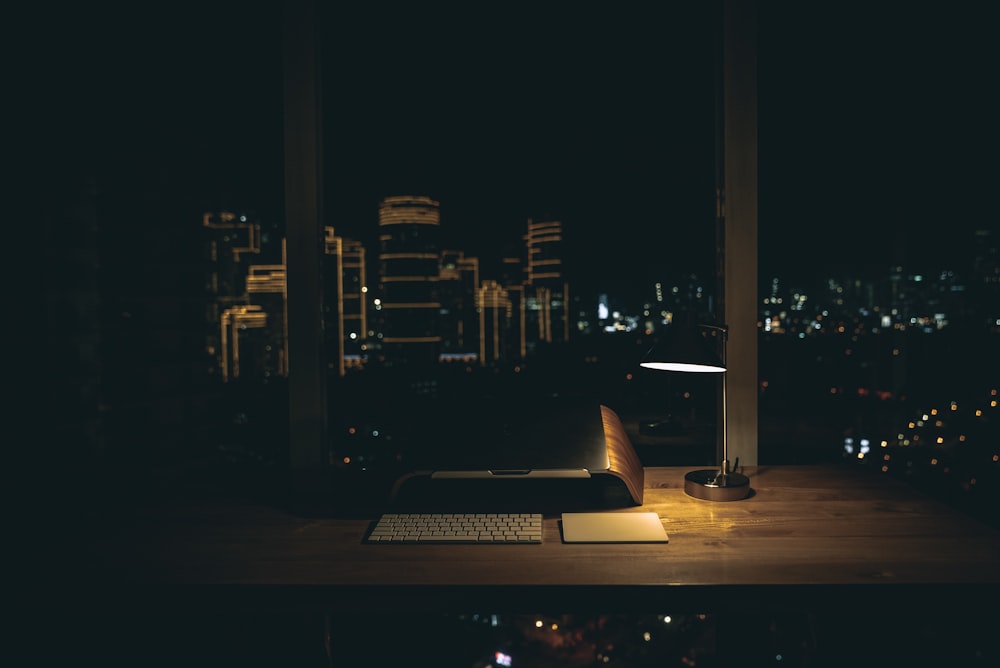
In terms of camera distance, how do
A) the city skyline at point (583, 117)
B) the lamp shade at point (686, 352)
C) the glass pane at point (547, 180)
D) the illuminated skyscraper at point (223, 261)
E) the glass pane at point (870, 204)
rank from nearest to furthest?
the lamp shade at point (686, 352) → the glass pane at point (547, 180) → the city skyline at point (583, 117) → the glass pane at point (870, 204) → the illuminated skyscraper at point (223, 261)

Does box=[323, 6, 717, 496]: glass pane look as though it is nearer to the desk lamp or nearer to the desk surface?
the desk lamp

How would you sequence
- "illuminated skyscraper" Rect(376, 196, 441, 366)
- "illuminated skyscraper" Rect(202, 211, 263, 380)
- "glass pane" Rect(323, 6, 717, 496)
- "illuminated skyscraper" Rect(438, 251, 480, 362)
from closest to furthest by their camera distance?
"glass pane" Rect(323, 6, 717, 496) < "illuminated skyscraper" Rect(202, 211, 263, 380) < "illuminated skyscraper" Rect(376, 196, 441, 366) < "illuminated skyscraper" Rect(438, 251, 480, 362)

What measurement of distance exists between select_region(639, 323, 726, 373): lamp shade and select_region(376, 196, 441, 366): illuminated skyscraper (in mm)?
3764

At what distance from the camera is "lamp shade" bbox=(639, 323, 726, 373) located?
1646 mm

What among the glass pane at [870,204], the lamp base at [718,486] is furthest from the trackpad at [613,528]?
the glass pane at [870,204]

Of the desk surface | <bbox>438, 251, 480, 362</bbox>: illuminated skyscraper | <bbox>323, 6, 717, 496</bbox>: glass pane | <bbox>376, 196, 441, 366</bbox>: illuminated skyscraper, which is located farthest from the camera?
<bbox>438, 251, 480, 362</bbox>: illuminated skyscraper

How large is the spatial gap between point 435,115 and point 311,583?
3.11 m

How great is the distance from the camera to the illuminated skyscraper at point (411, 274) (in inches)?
217

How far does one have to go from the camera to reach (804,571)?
3.93 ft

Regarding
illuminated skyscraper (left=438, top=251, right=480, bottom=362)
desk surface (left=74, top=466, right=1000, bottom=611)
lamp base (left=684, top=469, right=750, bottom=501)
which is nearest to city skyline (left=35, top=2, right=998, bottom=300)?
lamp base (left=684, top=469, right=750, bottom=501)

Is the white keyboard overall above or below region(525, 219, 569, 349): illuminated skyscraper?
below

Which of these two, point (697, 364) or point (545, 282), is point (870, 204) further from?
point (697, 364)

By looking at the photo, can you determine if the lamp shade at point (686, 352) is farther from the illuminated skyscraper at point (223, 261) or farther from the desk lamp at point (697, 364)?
the illuminated skyscraper at point (223, 261)

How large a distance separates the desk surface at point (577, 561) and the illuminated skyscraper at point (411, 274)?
3.95 metres
